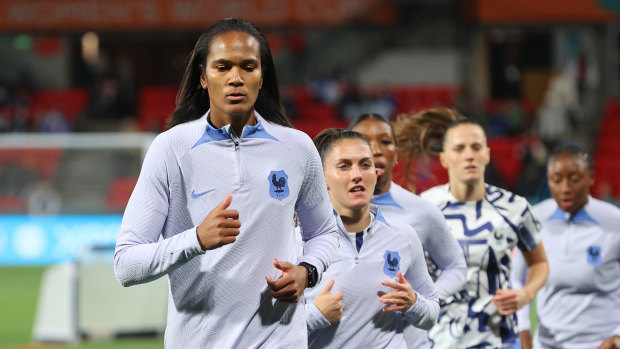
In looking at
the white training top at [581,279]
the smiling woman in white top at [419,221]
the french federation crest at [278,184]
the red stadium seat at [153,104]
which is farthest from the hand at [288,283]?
the red stadium seat at [153,104]

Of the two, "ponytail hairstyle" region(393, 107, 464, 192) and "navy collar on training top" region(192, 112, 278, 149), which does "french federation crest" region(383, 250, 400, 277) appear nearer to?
"navy collar on training top" region(192, 112, 278, 149)

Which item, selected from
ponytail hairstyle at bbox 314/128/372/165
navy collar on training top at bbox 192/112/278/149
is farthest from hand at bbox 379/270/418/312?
navy collar on training top at bbox 192/112/278/149

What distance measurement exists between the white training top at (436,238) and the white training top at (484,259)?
33 cm

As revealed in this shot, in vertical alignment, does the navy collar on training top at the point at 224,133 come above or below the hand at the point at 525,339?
above

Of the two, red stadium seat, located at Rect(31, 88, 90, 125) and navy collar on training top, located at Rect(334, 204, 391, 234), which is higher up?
navy collar on training top, located at Rect(334, 204, 391, 234)

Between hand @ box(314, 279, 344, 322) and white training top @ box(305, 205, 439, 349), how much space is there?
1.0 inches

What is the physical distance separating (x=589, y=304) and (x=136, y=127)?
56.7 ft

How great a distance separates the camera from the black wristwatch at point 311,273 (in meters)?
3.18

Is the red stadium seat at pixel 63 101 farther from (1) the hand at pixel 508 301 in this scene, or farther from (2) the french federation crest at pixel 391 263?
(2) the french federation crest at pixel 391 263

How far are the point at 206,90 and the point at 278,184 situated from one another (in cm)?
44

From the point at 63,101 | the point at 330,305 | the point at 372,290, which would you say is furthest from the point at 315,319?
the point at 63,101

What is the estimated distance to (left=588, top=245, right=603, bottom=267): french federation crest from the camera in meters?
5.75

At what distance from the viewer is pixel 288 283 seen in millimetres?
3059

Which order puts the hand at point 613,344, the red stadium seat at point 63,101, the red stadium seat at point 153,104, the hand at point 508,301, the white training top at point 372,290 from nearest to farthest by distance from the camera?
the white training top at point 372,290 → the hand at point 508,301 → the hand at point 613,344 → the red stadium seat at point 153,104 → the red stadium seat at point 63,101
